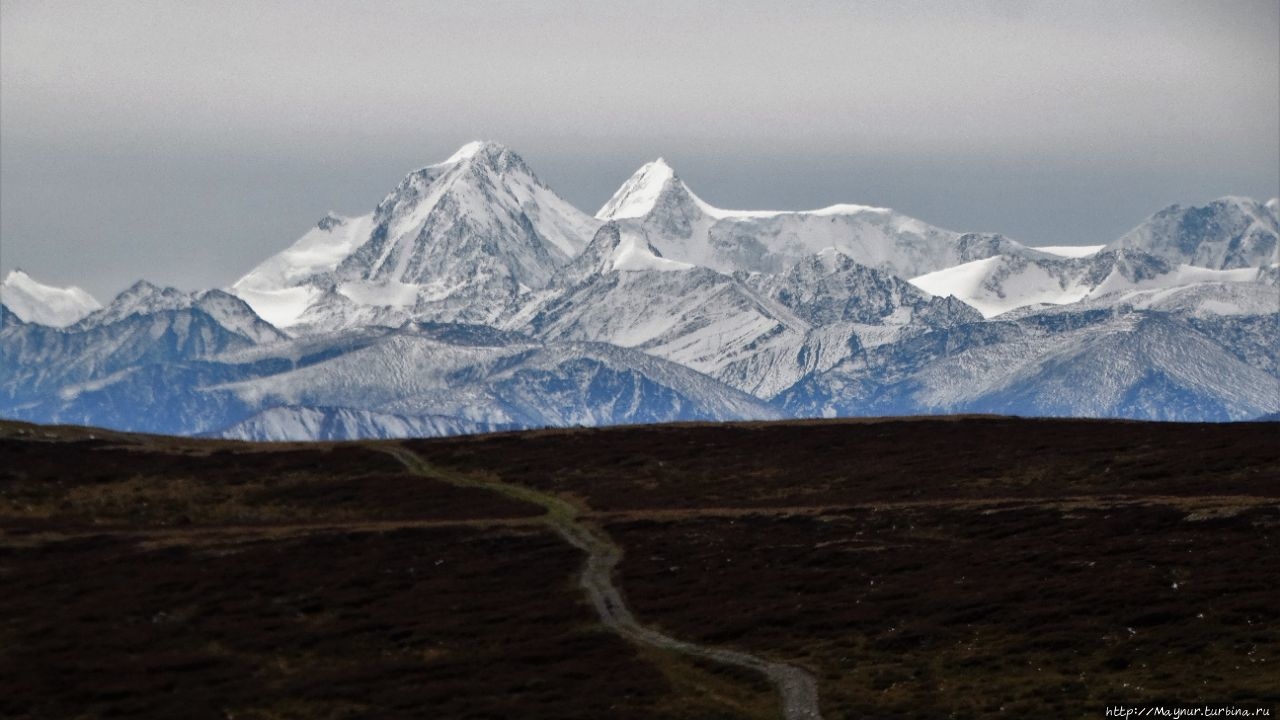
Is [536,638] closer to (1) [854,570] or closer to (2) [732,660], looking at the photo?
(2) [732,660]

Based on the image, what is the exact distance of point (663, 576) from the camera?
101188 mm

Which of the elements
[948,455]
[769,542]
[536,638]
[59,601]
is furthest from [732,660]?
[948,455]

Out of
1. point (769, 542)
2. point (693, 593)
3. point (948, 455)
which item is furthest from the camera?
point (948, 455)

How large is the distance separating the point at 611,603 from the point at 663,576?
5592 mm

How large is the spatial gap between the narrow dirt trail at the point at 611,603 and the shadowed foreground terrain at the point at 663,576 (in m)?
0.91

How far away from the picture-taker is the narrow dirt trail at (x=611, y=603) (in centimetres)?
7700

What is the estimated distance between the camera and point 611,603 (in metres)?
96.4

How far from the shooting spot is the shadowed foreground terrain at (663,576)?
78562mm

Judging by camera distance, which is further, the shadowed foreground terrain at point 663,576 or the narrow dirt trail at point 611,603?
the shadowed foreground terrain at point 663,576

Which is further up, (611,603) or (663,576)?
(663,576)

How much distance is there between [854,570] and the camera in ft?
325

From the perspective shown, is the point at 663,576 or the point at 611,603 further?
the point at 663,576

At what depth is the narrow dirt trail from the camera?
7700 cm

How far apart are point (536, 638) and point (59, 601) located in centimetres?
2844
